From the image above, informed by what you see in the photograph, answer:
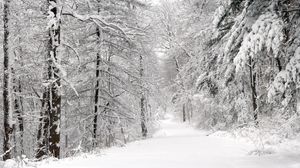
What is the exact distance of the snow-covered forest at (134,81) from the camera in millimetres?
6621

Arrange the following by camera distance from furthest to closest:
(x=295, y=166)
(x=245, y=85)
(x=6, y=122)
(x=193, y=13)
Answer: (x=193, y=13) < (x=245, y=85) < (x=6, y=122) < (x=295, y=166)

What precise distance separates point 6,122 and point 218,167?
10.6 meters

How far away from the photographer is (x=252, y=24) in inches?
256

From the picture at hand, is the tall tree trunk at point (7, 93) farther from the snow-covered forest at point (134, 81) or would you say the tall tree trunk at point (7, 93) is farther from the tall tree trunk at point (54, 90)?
the tall tree trunk at point (54, 90)

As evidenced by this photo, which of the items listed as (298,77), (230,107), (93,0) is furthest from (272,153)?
(230,107)

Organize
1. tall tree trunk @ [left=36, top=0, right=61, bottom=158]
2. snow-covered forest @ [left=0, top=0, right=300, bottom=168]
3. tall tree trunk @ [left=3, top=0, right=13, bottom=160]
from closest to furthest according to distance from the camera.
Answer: snow-covered forest @ [left=0, top=0, right=300, bottom=168]
tall tree trunk @ [left=36, top=0, right=61, bottom=158]
tall tree trunk @ [left=3, top=0, right=13, bottom=160]

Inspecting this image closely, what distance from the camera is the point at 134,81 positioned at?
16.0 meters

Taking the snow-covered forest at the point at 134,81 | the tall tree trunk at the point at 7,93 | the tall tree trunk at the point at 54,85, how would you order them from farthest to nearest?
1. the tall tree trunk at the point at 7,93
2. the tall tree trunk at the point at 54,85
3. the snow-covered forest at the point at 134,81

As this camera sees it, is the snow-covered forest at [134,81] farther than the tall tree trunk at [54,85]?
No

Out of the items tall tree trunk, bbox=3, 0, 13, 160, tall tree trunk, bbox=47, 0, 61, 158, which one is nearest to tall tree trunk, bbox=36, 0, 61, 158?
tall tree trunk, bbox=47, 0, 61, 158

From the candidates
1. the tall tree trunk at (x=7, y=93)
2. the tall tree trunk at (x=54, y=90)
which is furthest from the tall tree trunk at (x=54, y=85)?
the tall tree trunk at (x=7, y=93)

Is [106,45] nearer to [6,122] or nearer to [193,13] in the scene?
[6,122]

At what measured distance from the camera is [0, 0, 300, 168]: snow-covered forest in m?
6.62

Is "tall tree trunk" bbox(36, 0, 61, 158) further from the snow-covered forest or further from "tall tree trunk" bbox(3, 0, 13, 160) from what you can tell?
"tall tree trunk" bbox(3, 0, 13, 160)
